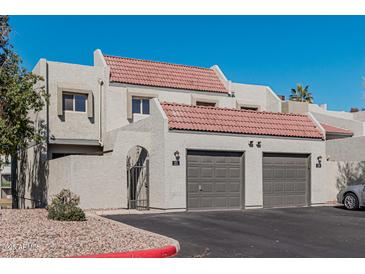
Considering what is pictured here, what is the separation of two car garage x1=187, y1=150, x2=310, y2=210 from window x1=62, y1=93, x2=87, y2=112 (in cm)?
857

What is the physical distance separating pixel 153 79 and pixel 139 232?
52.6ft

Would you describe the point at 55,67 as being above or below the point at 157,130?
above

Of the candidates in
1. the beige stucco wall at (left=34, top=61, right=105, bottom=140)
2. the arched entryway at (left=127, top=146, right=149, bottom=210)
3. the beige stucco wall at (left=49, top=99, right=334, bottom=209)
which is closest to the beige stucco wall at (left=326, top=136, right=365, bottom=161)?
the beige stucco wall at (left=49, top=99, right=334, bottom=209)

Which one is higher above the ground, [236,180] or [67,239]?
[236,180]

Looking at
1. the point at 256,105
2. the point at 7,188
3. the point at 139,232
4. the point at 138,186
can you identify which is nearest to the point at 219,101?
the point at 256,105

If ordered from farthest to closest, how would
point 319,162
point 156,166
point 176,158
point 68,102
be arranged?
point 68,102 → point 319,162 → point 156,166 → point 176,158

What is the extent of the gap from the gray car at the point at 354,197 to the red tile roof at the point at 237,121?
10.9ft

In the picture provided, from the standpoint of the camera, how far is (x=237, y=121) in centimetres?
1997

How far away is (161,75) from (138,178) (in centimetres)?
875

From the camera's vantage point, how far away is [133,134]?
747 inches

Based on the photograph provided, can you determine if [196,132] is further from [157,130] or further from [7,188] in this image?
[7,188]

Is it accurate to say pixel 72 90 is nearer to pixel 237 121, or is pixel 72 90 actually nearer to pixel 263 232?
pixel 237 121

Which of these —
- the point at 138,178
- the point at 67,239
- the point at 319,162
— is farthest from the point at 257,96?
the point at 67,239

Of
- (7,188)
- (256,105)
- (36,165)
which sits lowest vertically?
(7,188)
